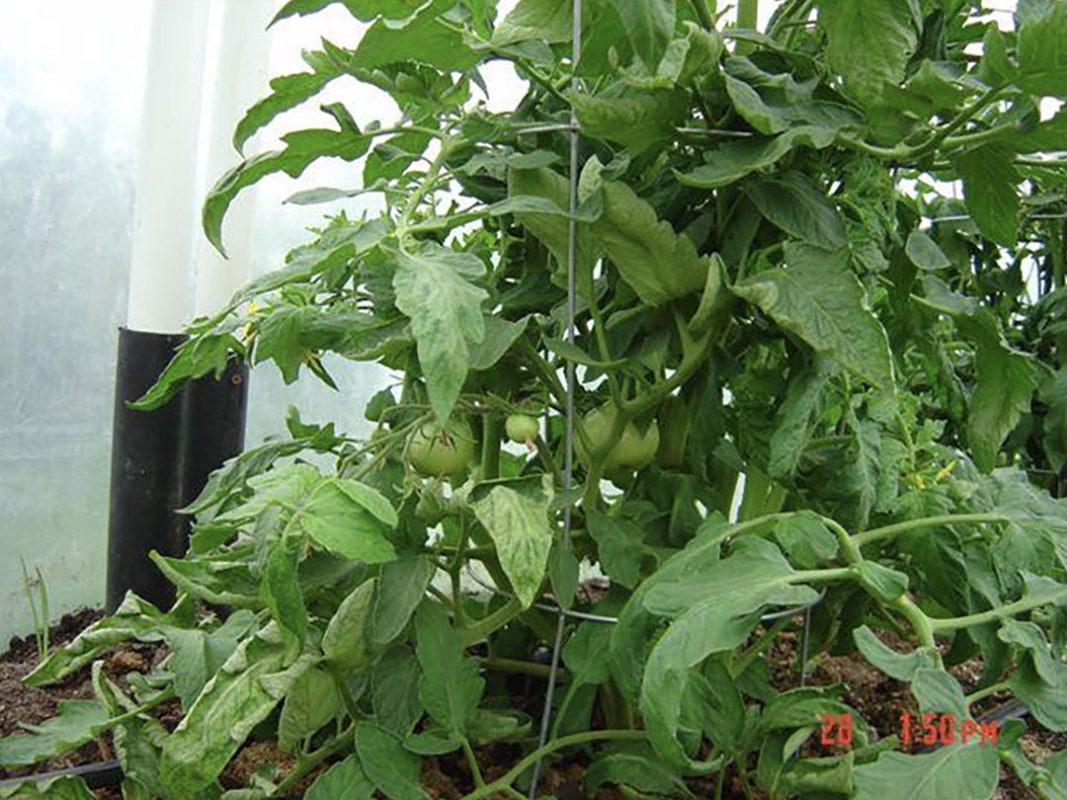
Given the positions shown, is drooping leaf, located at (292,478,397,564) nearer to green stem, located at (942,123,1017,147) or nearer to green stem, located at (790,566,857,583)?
green stem, located at (790,566,857,583)

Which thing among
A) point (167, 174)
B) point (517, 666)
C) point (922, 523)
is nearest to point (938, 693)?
point (922, 523)

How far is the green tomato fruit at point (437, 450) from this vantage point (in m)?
0.68

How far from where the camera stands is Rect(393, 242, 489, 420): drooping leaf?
494 mm

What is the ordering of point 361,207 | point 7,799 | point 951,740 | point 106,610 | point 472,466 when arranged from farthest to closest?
point 361,207
point 106,610
point 472,466
point 7,799
point 951,740

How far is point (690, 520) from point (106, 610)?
0.67 metres

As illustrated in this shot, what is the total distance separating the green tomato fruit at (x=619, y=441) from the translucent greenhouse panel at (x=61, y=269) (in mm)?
663

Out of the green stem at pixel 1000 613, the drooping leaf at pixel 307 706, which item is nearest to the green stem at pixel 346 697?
the drooping leaf at pixel 307 706

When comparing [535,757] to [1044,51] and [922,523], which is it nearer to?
[922,523]

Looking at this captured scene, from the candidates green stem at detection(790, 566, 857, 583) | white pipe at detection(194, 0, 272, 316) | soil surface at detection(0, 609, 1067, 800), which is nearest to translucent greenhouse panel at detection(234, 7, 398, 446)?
white pipe at detection(194, 0, 272, 316)

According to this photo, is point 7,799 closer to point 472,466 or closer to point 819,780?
point 472,466

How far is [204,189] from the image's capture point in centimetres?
119

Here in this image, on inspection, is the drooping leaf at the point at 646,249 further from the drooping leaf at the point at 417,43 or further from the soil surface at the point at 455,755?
the soil surface at the point at 455,755

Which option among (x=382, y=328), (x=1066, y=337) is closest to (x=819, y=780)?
(x=382, y=328)

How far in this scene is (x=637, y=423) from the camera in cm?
72
